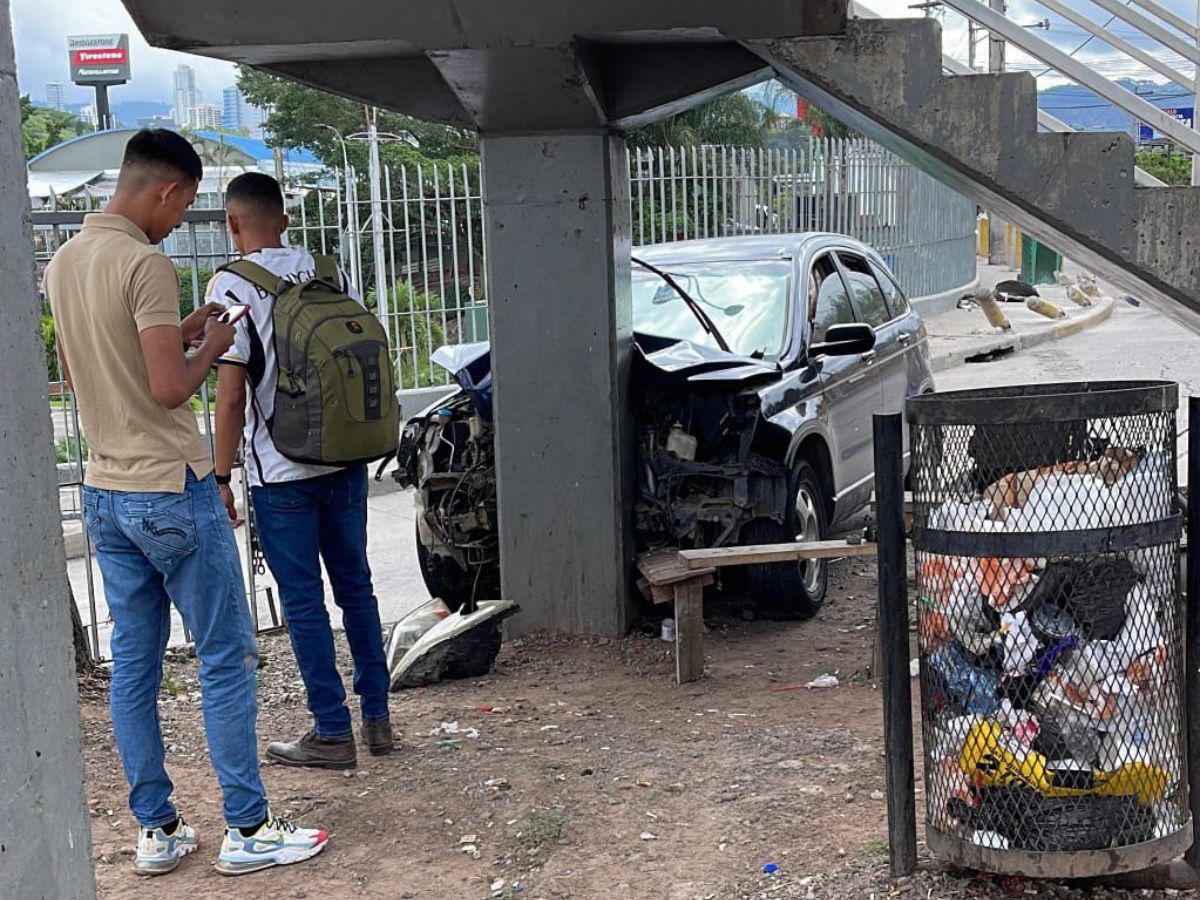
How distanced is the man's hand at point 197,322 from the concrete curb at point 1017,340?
47.6 ft

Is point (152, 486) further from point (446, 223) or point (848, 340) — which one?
point (446, 223)

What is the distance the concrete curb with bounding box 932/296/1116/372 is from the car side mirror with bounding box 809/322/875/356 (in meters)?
10.9

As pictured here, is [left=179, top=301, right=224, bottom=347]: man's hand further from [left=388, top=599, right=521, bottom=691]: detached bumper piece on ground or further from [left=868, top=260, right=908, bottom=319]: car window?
[left=868, top=260, right=908, bottom=319]: car window

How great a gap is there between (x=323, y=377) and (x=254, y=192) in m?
0.73

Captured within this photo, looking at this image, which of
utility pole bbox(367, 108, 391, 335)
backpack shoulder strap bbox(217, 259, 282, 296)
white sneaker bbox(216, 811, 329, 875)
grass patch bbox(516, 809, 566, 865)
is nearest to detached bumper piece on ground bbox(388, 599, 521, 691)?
grass patch bbox(516, 809, 566, 865)

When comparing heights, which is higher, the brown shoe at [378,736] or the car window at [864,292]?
the car window at [864,292]

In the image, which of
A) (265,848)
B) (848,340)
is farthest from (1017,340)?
(265,848)

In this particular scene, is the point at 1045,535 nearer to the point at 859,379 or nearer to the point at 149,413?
the point at 149,413

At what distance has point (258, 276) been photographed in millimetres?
4766

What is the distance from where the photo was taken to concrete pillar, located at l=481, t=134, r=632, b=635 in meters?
6.50

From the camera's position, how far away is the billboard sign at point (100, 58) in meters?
59.8

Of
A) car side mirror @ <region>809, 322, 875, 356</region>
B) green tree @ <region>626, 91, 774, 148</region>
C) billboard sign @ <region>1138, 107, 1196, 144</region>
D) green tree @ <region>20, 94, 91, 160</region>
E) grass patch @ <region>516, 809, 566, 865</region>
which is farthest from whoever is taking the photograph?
green tree @ <region>20, 94, 91, 160</region>

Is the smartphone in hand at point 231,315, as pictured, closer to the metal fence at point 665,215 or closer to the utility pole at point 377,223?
the metal fence at point 665,215

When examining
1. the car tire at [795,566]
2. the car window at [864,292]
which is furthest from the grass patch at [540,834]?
the car window at [864,292]
